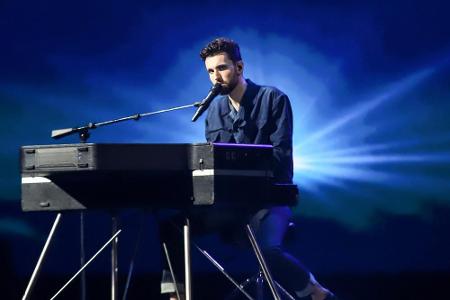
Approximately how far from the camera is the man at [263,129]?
11.0 feet

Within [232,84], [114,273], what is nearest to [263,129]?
[232,84]

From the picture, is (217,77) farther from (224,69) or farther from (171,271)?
(171,271)

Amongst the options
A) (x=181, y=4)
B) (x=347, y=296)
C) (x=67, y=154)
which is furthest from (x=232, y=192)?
(x=181, y=4)

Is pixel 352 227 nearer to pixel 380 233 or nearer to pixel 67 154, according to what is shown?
pixel 380 233

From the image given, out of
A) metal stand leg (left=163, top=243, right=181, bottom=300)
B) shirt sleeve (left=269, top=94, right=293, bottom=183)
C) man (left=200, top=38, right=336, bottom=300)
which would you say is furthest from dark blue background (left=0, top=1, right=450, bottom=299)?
metal stand leg (left=163, top=243, right=181, bottom=300)

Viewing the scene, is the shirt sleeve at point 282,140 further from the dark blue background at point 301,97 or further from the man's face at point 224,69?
the dark blue background at point 301,97

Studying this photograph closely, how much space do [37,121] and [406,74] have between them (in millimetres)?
2161

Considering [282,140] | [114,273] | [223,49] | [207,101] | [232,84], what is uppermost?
[223,49]

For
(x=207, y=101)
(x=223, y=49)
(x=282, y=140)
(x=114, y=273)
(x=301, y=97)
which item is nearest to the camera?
(x=207, y=101)

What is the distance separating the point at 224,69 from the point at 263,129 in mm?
325

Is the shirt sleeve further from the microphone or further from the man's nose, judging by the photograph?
the microphone

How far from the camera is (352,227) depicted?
4707 mm

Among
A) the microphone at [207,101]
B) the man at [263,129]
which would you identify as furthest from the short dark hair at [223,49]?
the microphone at [207,101]

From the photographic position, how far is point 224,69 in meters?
3.58
